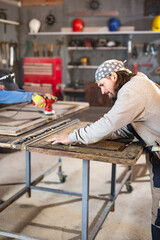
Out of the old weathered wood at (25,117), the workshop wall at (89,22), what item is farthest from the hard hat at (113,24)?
the old weathered wood at (25,117)

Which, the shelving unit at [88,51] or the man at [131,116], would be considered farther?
the shelving unit at [88,51]

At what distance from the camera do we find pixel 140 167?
12.7 ft

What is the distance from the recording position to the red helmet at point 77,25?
18.7 feet

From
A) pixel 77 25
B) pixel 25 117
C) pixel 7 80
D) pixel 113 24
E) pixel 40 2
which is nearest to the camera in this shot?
pixel 7 80

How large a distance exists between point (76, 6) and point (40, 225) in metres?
4.81

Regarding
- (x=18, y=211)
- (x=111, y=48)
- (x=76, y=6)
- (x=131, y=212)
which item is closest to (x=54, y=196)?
(x=18, y=211)

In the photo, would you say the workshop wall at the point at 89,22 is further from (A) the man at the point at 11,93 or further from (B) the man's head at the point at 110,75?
(B) the man's head at the point at 110,75

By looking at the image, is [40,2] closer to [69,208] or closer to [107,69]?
[69,208]

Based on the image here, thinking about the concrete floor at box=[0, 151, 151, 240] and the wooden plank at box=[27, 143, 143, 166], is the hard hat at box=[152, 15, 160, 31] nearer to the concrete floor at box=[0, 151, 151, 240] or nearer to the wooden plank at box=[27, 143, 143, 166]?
the concrete floor at box=[0, 151, 151, 240]

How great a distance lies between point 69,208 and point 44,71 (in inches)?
138

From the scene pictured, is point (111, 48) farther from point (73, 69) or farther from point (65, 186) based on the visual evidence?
point (65, 186)

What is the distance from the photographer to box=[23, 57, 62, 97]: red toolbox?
5.65 m

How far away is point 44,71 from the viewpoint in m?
5.69

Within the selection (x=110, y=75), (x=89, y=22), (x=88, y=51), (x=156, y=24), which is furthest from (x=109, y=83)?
(x=89, y=22)
